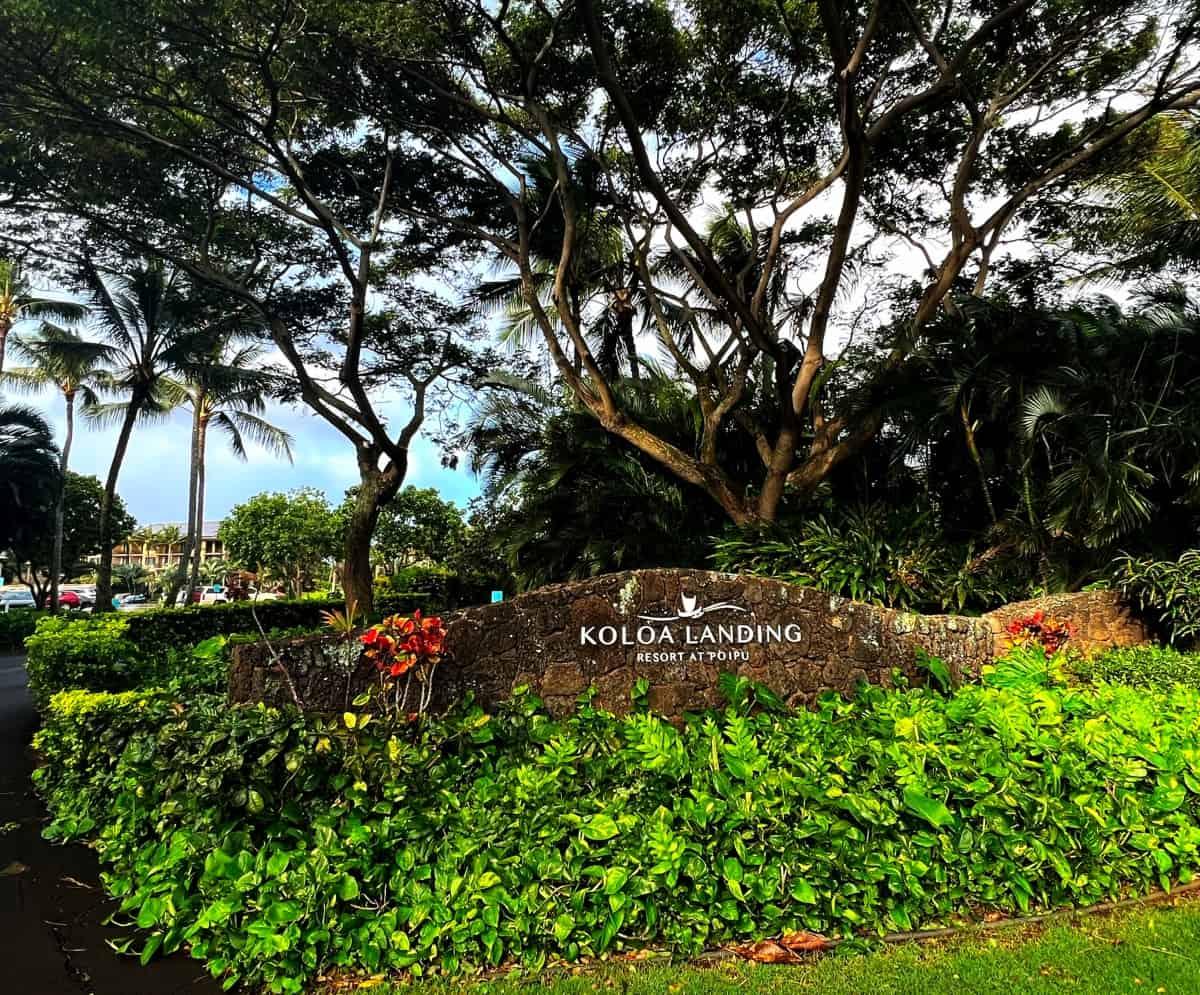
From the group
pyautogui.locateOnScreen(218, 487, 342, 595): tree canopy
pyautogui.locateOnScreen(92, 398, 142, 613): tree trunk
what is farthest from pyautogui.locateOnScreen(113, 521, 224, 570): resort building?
pyautogui.locateOnScreen(92, 398, 142, 613): tree trunk

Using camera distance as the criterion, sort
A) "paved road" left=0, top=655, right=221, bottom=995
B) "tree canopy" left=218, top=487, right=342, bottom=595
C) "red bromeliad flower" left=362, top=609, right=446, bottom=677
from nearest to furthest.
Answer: "paved road" left=0, top=655, right=221, bottom=995 < "red bromeliad flower" left=362, top=609, right=446, bottom=677 < "tree canopy" left=218, top=487, right=342, bottom=595

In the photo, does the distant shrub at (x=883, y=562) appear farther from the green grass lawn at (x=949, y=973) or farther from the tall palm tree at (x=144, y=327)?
the tall palm tree at (x=144, y=327)

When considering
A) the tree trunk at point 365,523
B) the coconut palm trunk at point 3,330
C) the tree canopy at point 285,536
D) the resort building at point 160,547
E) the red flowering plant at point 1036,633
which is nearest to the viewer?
the red flowering plant at point 1036,633

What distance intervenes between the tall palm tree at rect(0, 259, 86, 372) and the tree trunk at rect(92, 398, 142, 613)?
3.24 metres

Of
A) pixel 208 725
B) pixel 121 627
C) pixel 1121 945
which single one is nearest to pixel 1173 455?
pixel 1121 945

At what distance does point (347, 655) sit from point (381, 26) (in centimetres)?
803

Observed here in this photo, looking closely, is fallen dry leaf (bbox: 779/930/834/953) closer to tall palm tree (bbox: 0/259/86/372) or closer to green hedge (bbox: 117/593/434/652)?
green hedge (bbox: 117/593/434/652)

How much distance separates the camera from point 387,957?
10.3ft

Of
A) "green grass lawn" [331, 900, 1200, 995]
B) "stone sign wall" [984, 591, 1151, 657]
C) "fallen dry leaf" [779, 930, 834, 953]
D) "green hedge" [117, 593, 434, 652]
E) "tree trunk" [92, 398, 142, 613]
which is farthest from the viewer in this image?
"tree trunk" [92, 398, 142, 613]

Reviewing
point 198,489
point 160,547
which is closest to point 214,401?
point 198,489

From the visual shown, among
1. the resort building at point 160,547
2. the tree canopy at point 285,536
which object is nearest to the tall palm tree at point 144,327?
the tree canopy at point 285,536

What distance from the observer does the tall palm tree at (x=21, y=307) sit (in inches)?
749

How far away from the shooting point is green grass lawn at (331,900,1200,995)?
9.61 ft

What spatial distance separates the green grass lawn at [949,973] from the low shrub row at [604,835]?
0.45ft
